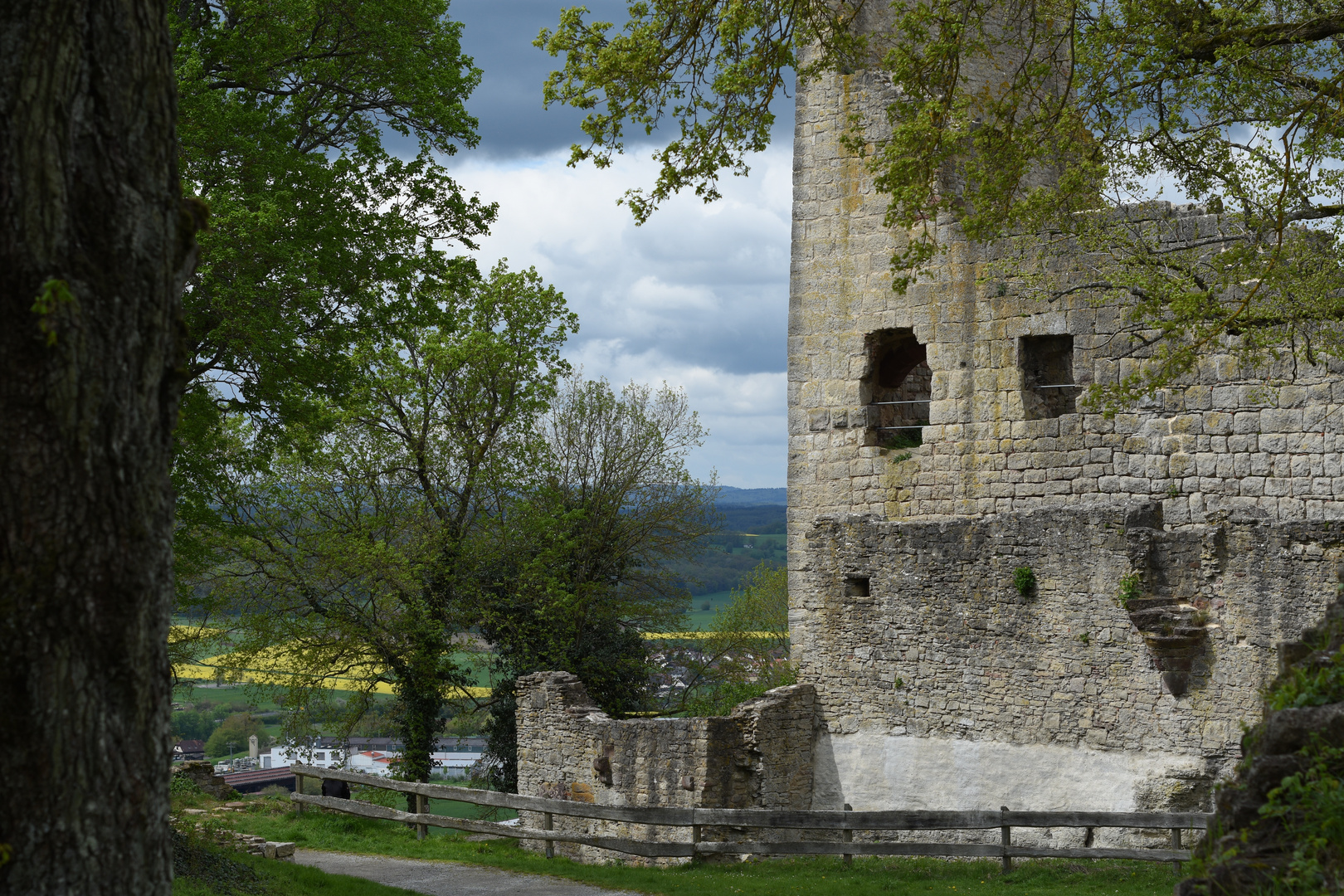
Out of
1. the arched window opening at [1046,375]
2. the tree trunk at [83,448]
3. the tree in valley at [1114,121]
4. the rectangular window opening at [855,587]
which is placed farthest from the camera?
the rectangular window opening at [855,587]

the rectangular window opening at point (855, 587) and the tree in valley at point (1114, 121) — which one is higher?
the tree in valley at point (1114, 121)

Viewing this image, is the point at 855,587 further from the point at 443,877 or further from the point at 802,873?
the point at 443,877

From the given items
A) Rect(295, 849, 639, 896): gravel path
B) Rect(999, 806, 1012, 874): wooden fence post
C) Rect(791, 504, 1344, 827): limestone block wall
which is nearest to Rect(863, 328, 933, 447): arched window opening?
Rect(791, 504, 1344, 827): limestone block wall

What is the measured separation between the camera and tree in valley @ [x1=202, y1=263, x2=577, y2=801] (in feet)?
70.1

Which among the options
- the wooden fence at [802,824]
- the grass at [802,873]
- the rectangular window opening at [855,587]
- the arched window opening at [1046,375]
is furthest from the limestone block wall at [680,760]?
the arched window opening at [1046,375]

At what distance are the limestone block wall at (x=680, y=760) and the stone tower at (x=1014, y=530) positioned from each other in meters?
0.45

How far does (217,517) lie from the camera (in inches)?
508

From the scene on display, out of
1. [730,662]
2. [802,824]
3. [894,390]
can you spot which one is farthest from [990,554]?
[730,662]

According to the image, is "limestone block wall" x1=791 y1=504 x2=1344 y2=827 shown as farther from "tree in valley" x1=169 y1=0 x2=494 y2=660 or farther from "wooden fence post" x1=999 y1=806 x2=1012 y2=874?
"tree in valley" x1=169 y1=0 x2=494 y2=660

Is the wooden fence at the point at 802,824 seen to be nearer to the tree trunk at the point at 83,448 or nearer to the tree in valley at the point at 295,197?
the tree in valley at the point at 295,197

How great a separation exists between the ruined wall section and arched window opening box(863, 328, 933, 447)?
123 mm

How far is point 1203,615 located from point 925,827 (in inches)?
131

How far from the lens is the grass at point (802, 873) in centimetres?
1072

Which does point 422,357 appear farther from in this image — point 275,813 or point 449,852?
point 449,852
